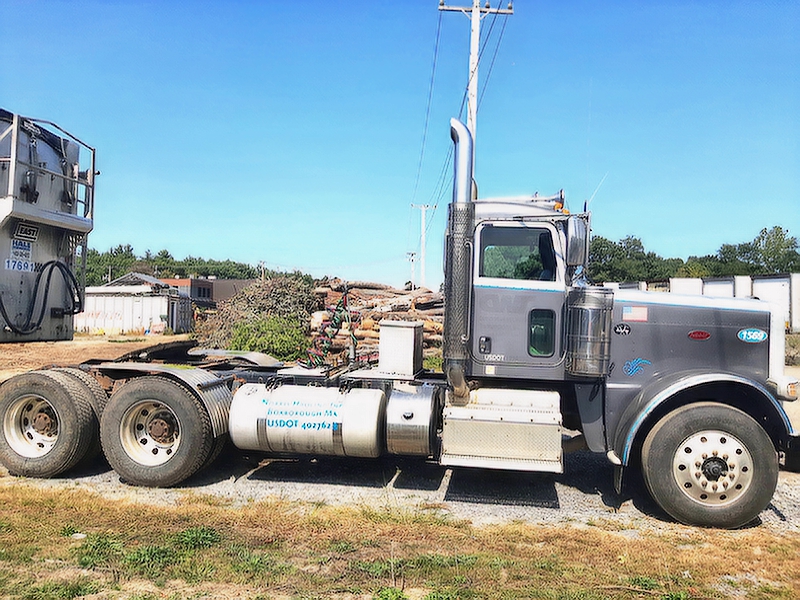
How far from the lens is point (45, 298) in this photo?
8633mm

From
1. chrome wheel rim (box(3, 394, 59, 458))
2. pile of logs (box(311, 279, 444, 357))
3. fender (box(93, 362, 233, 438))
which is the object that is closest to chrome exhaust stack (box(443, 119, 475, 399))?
fender (box(93, 362, 233, 438))

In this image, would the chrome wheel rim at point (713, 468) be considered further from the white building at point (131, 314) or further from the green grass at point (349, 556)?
the white building at point (131, 314)

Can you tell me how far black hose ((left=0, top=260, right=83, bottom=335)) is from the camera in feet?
26.7

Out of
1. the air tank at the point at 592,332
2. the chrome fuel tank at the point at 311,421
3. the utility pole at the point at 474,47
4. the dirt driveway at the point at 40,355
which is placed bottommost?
the dirt driveway at the point at 40,355

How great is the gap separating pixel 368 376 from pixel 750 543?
421 cm

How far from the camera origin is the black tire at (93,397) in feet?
23.9

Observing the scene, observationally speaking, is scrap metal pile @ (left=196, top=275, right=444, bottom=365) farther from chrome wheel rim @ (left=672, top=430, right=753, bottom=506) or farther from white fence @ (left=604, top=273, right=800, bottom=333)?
white fence @ (left=604, top=273, right=800, bottom=333)

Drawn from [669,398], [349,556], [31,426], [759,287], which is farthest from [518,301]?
[759,287]

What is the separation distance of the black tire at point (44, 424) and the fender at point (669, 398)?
236 inches

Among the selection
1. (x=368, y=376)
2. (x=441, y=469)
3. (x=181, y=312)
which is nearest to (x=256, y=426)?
(x=368, y=376)

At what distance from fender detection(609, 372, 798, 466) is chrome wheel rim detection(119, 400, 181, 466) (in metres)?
4.88

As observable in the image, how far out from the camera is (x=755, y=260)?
74.3m

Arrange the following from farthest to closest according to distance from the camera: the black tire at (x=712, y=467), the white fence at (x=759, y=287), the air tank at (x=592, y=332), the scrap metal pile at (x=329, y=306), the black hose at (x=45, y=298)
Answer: the white fence at (x=759, y=287), the scrap metal pile at (x=329, y=306), the black hose at (x=45, y=298), the air tank at (x=592, y=332), the black tire at (x=712, y=467)

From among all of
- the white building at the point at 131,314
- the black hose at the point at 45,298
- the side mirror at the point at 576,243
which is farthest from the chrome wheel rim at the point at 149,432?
the white building at the point at 131,314
